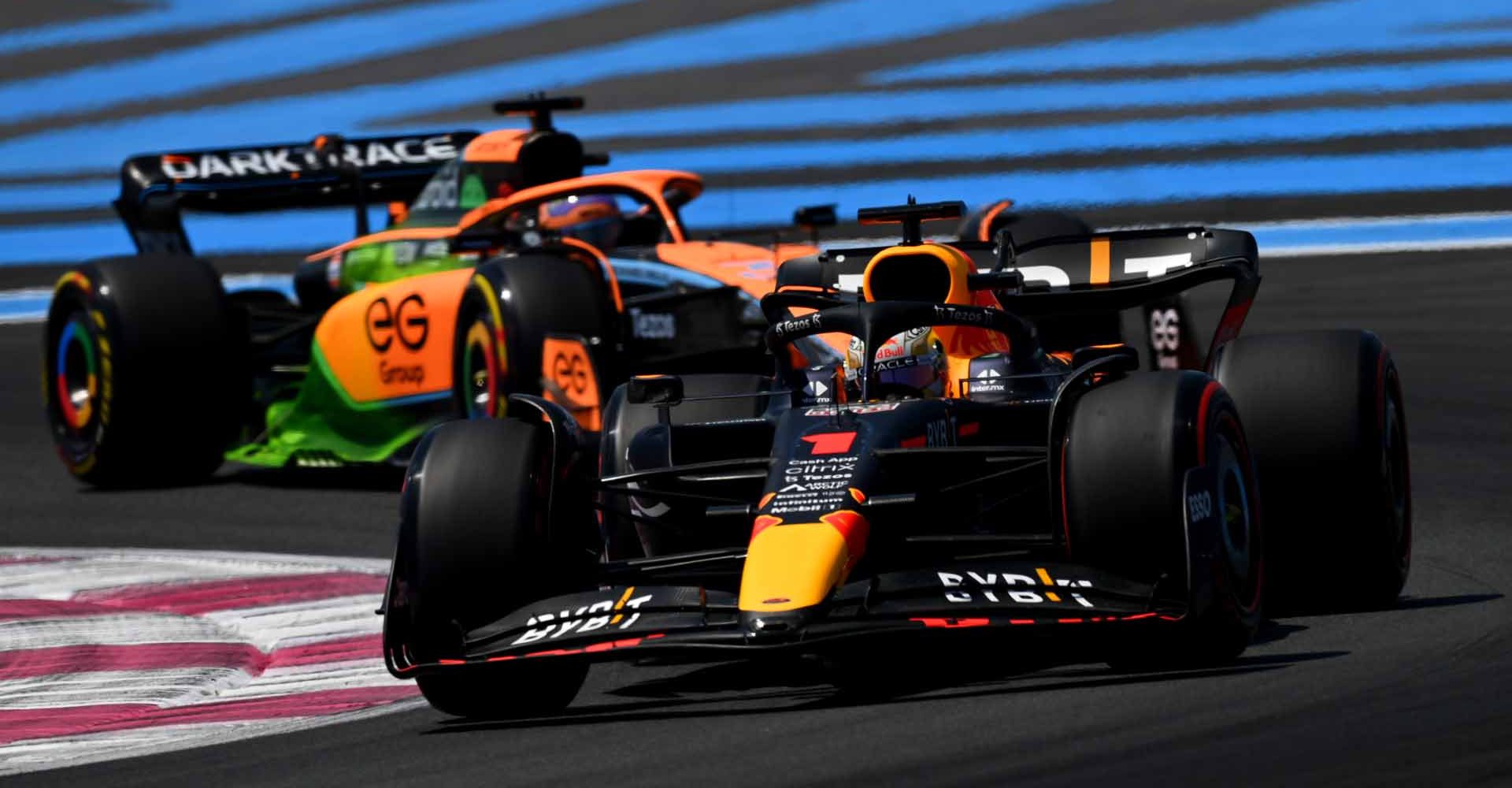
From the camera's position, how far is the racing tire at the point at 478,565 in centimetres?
676

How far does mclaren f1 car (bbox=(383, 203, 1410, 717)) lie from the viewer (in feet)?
20.9

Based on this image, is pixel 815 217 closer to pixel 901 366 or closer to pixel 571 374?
pixel 571 374

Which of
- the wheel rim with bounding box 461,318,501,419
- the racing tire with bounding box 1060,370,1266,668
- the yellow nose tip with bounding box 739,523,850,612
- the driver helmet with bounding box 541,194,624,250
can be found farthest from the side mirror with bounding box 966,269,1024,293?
the driver helmet with bounding box 541,194,624,250

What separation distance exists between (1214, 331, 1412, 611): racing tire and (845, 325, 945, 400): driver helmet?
36.6 inches

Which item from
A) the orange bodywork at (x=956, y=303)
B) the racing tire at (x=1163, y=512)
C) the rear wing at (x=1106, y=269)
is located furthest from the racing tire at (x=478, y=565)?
the rear wing at (x=1106, y=269)

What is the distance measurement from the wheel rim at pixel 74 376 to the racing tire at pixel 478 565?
7123mm

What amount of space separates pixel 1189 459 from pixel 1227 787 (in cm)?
157

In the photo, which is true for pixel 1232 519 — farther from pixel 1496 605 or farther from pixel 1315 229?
pixel 1315 229

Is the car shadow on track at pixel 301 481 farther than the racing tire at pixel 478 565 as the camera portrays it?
Yes

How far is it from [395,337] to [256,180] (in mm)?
2240

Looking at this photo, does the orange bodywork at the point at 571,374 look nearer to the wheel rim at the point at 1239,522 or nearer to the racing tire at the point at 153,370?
the racing tire at the point at 153,370

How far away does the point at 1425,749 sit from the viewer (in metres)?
5.29

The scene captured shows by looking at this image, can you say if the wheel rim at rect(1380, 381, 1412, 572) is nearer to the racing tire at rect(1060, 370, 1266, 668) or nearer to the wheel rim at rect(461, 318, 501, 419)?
the racing tire at rect(1060, 370, 1266, 668)

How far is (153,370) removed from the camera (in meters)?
13.1
